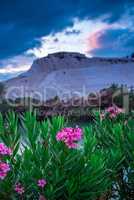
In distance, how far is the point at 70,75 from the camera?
483 inches

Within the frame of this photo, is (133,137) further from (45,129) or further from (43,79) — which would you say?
(43,79)

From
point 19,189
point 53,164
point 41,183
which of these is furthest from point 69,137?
point 19,189

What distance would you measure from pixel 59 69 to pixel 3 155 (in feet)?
29.8

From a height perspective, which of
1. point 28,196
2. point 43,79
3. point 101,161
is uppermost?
point 43,79

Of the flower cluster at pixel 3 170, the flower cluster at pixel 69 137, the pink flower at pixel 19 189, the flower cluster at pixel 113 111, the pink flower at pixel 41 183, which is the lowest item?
the pink flower at pixel 19 189

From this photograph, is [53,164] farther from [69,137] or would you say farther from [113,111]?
[113,111]

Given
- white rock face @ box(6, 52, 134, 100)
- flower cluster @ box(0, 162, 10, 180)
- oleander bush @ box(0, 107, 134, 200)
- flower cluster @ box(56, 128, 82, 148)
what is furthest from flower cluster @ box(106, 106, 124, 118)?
white rock face @ box(6, 52, 134, 100)

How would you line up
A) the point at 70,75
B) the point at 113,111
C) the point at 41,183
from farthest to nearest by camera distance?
the point at 70,75 < the point at 113,111 < the point at 41,183

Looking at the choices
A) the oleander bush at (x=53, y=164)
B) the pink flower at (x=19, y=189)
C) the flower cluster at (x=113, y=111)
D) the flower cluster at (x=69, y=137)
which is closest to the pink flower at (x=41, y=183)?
the oleander bush at (x=53, y=164)

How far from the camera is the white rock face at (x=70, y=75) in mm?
11680

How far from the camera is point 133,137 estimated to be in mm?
3883

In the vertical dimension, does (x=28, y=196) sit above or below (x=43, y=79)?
below

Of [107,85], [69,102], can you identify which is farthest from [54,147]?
[107,85]

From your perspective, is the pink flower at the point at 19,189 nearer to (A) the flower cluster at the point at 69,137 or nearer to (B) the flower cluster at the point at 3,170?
(B) the flower cluster at the point at 3,170
